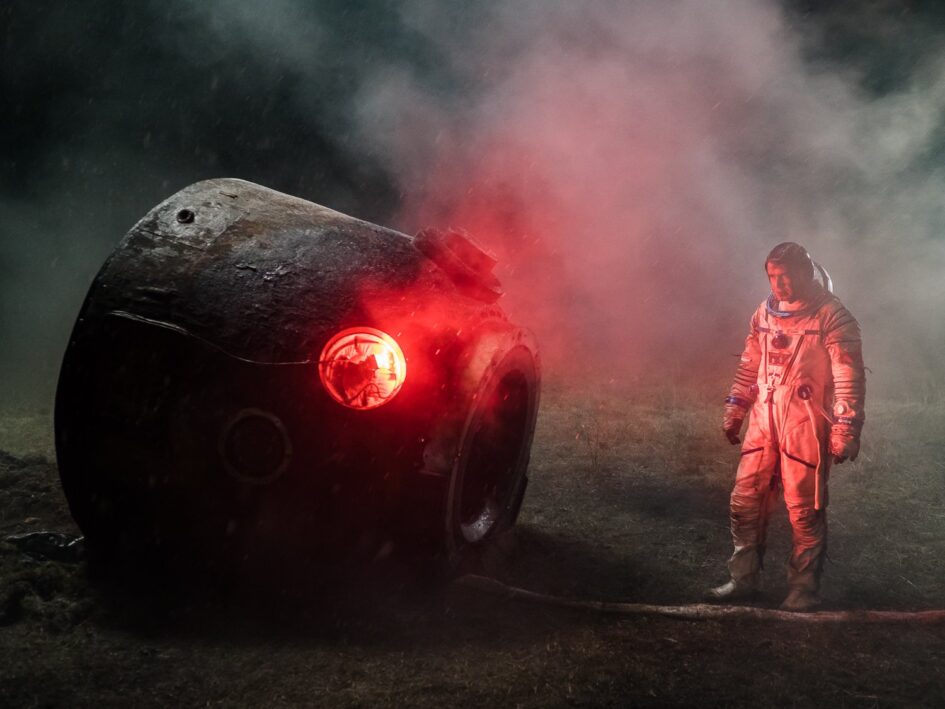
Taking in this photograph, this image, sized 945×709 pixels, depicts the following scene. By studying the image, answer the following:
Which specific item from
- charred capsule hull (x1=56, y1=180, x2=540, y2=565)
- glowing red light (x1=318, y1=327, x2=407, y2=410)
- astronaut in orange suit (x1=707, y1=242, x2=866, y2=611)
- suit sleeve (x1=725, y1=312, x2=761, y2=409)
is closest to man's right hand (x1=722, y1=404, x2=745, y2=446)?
suit sleeve (x1=725, y1=312, x2=761, y2=409)

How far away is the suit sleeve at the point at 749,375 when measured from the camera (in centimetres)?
374

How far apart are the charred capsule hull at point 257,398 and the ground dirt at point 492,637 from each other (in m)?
0.34

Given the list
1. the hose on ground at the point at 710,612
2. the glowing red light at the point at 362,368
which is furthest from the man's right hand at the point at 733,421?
the glowing red light at the point at 362,368

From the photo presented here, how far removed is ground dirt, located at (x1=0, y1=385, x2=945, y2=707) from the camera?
2459 mm

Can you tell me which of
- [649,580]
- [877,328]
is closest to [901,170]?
[877,328]

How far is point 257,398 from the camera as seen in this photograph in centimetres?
254

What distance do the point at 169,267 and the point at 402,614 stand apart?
1.73 metres

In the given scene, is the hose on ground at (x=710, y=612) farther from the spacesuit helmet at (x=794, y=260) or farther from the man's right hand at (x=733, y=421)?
the spacesuit helmet at (x=794, y=260)

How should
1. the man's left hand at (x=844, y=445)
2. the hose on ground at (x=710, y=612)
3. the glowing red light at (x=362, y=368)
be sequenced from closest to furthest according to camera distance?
the glowing red light at (x=362, y=368) < the hose on ground at (x=710, y=612) < the man's left hand at (x=844, y=445)

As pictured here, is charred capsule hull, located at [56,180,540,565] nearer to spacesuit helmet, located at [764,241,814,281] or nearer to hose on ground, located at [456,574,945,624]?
hose on ground, located at [456,574,945,624]

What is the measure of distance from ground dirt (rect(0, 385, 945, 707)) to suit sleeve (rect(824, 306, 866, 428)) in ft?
3.19

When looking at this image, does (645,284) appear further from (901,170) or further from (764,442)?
(764,442)

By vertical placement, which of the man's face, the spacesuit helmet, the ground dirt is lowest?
the ground dirt

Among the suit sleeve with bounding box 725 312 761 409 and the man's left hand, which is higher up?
the suit sleeve with bounding box 725 312 761 409
